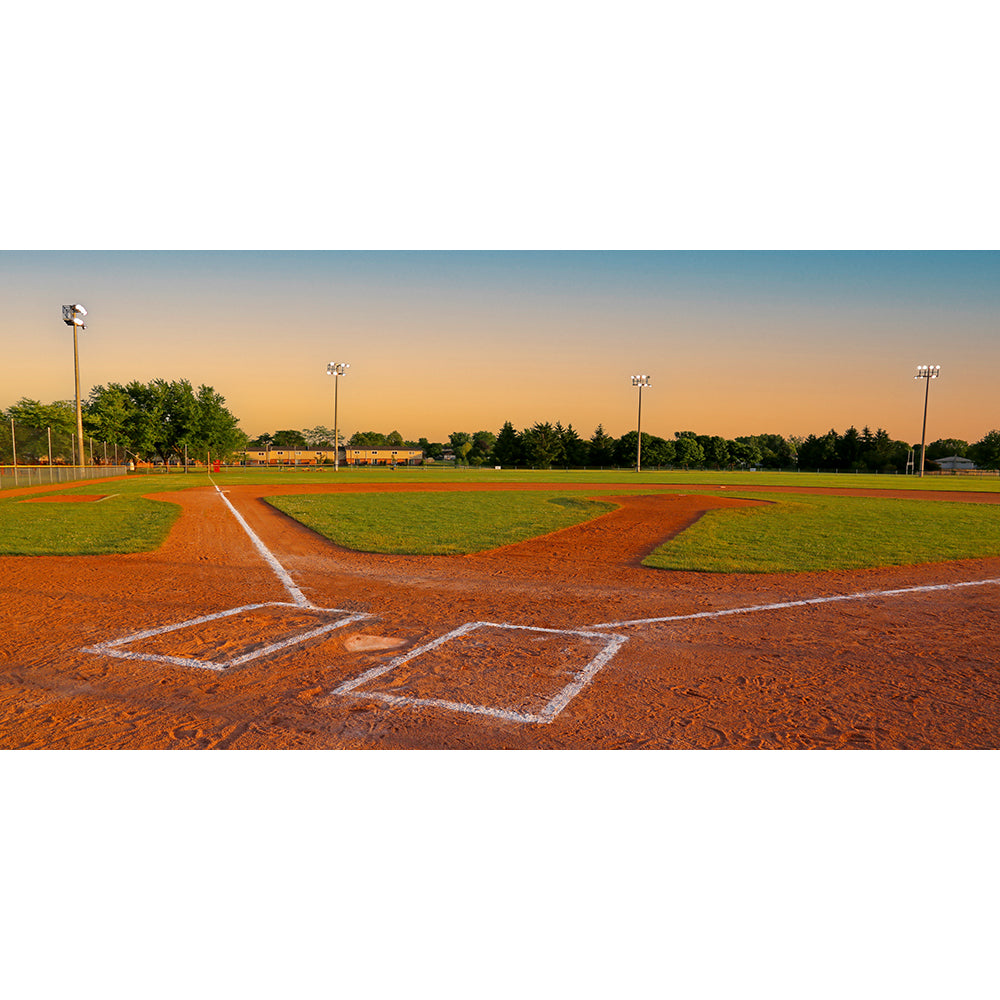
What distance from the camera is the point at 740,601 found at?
6.02m

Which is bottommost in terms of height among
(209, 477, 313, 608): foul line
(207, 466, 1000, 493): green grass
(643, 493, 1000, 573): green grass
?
(207, 466, 1000, 493): green grass

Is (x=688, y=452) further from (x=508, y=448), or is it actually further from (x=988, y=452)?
(x=988, y=452)

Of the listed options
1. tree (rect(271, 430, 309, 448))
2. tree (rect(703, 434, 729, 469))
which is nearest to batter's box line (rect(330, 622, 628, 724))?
tree (rect(703, 434, 729, 469))

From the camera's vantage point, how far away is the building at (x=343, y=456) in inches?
4040

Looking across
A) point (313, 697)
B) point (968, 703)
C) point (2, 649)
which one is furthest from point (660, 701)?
point (2, 649)

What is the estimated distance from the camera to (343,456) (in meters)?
108

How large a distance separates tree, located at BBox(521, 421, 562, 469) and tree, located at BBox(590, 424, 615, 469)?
425cm

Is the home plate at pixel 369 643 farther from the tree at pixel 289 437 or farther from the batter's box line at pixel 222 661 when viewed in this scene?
the tree at pixel 289 437

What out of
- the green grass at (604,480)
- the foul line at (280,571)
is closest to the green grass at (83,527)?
the foul line at (280,571)

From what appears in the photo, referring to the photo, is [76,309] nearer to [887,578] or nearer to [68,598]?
[68,598]

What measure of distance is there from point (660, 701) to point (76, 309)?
117 feet

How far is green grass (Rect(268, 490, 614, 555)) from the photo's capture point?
9.60m

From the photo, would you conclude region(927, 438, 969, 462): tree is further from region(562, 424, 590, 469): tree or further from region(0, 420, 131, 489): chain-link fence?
region(0, 420, 131, 489): chain-link fence

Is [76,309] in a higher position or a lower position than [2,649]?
higher
